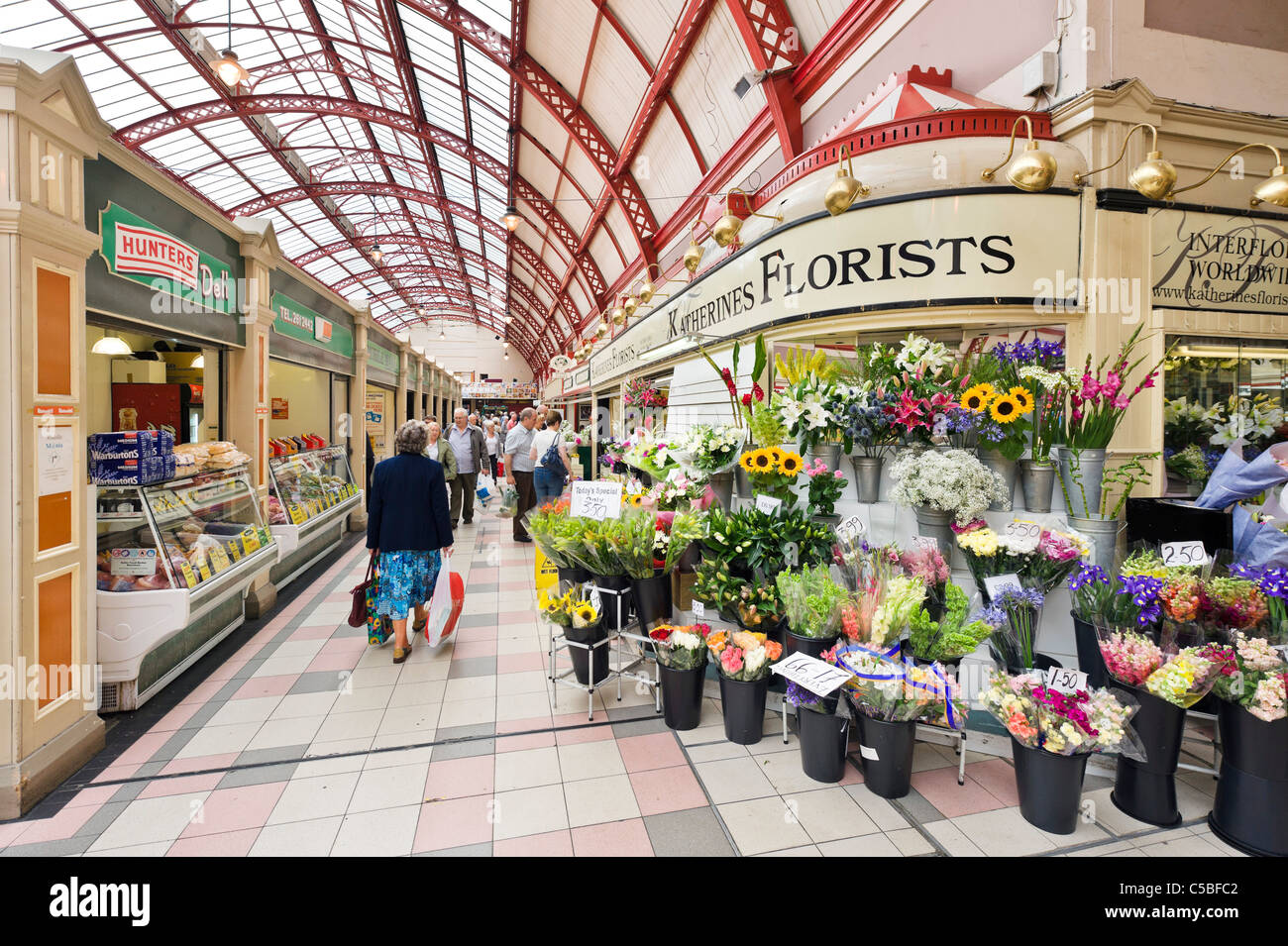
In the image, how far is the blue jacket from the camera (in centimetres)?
384

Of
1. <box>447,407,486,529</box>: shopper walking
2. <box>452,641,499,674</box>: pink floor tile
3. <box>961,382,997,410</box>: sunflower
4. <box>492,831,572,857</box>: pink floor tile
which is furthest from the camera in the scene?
<box>447,407,486,529</box>: shopper walking

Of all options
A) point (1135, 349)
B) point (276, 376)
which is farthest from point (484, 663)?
point (276, 376)

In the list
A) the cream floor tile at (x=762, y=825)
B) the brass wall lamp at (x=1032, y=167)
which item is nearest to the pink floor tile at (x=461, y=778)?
the cream floor tile at (x=762, y=825)

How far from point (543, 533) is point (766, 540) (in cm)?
131

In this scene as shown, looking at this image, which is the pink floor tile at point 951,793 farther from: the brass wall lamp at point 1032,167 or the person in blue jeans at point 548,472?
the person in blue jeans at point 548,472

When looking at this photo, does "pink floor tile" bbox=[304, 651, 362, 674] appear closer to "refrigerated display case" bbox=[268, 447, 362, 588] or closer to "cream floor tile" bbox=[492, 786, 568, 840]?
"refrigerated display case" bbox=[268, 447, 362, 588]

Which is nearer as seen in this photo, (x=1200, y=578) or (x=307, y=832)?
(x=307, y=832)

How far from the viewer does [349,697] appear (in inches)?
133

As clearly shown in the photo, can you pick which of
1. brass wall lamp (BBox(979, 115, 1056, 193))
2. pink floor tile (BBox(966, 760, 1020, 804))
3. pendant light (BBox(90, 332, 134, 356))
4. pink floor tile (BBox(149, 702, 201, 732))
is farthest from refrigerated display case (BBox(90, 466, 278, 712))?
brass wall lamp (BBox(979, 115, 1056, 193))

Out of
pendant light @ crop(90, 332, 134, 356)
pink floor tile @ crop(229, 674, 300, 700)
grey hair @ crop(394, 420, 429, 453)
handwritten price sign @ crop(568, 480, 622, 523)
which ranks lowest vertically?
pink floor tile @ crop(229, 674, 300, 700)

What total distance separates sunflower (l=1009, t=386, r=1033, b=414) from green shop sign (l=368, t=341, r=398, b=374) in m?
8.47

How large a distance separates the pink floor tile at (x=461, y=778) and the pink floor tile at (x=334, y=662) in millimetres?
1471

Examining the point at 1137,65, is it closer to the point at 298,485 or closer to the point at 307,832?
the point at 307,832

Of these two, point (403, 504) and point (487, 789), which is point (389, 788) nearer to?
point (487, 789)
